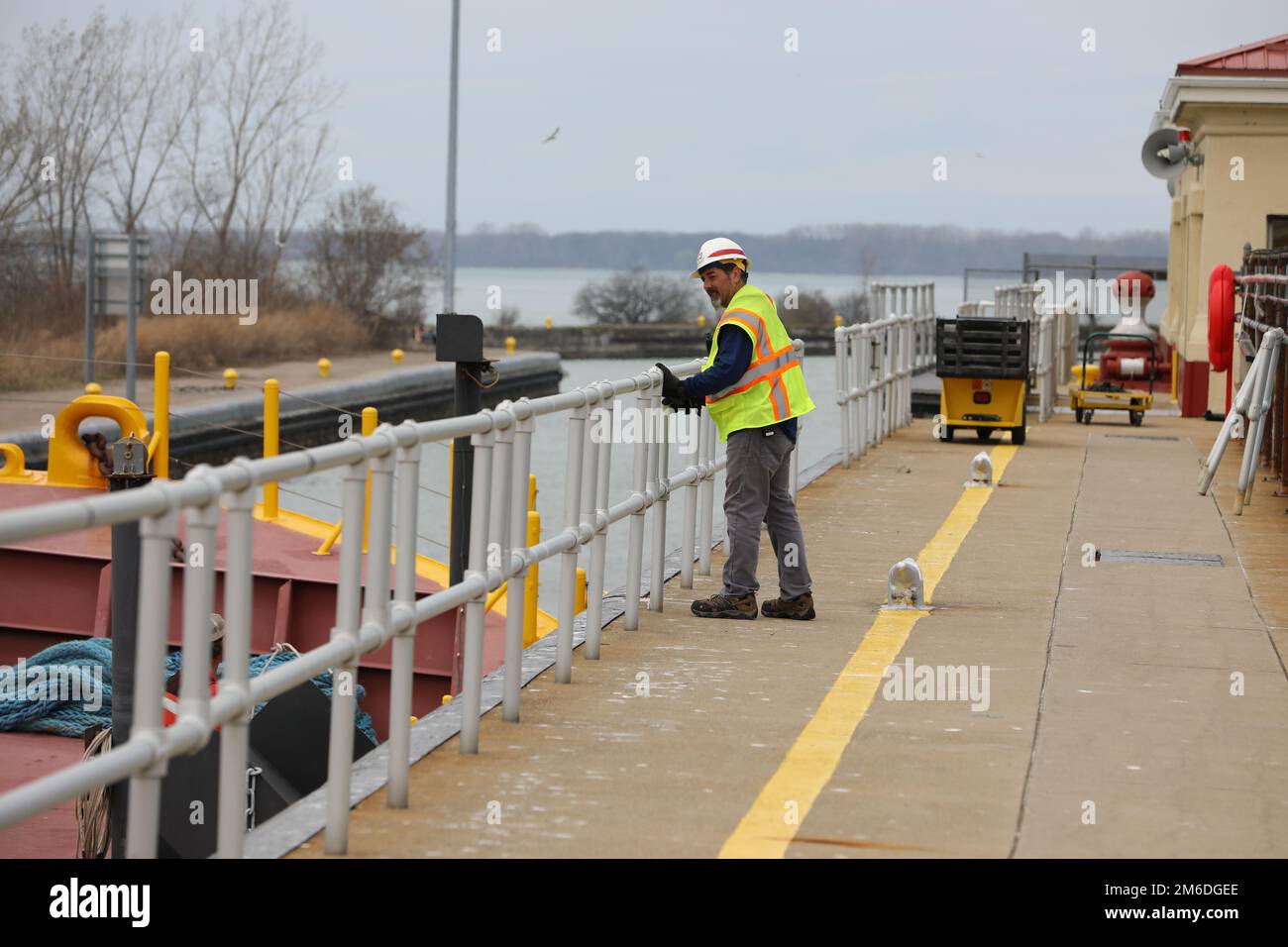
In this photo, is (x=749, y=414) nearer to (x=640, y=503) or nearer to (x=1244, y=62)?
(x=640, y=503)

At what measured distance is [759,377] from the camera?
29.1 ft

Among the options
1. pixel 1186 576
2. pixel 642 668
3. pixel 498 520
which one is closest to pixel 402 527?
pixel 498 520

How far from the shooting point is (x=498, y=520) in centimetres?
654

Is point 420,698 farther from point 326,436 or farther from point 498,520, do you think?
point 326,436

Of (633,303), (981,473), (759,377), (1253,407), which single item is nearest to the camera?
(759,377)

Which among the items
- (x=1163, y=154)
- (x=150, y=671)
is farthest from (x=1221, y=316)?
(x=150, y=671)

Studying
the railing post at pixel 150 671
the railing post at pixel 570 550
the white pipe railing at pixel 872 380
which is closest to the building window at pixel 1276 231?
the white pipe railing at pixel 872 380

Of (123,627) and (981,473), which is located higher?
(981,473)

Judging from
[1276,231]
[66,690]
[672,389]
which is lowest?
[66,690]

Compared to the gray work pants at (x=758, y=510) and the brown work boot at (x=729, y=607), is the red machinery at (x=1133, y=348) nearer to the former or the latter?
the gray work pants at (x=758, y=510)

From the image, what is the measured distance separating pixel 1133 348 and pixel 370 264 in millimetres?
35111

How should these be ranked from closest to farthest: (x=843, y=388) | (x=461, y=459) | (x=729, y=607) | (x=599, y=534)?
1. (x=599, y=534)
2. (x=729, y=607)
3. (x=461, y=459)
4. (x=843, y=388)

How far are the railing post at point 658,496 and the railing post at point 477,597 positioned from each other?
2533 mm
